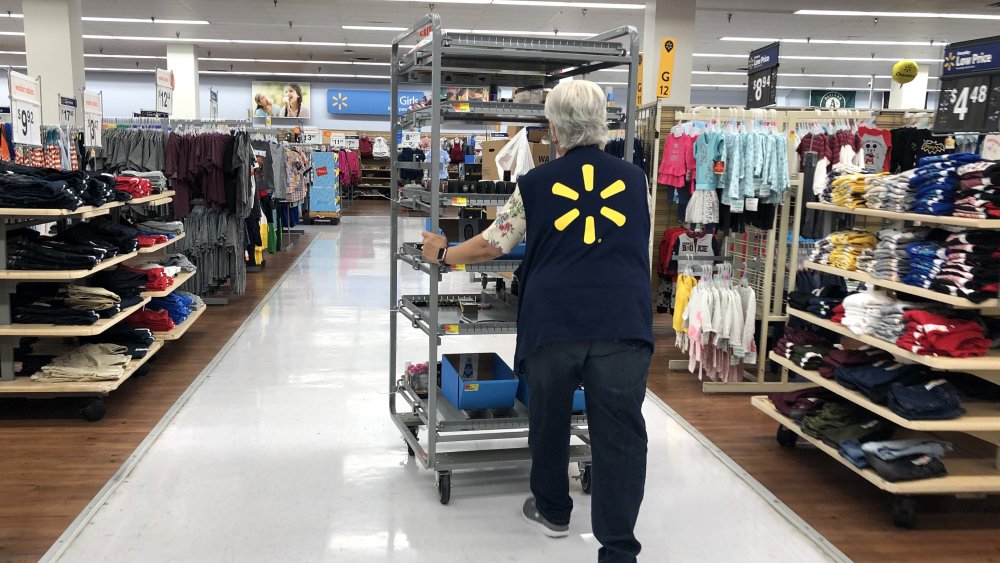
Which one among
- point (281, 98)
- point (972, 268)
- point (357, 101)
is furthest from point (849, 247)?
point (281, 98)

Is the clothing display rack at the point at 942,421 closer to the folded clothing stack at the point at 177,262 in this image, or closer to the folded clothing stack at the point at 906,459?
the folded clothing stack at the point at 906,459

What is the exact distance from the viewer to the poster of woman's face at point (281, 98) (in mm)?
23938

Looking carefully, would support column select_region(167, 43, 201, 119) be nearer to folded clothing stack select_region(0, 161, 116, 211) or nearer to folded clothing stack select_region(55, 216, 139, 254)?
folded clothing stack select_region(55, 216, 139, 254)

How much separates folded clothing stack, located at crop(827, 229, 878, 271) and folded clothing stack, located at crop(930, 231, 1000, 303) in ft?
1.53

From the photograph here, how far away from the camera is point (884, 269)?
3396 mm

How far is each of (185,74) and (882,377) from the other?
17625 mm

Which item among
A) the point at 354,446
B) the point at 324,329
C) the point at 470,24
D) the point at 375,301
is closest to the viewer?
the point at 354,446

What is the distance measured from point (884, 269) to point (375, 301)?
17.2 ft

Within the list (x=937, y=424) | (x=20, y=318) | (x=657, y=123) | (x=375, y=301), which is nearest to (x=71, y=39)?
(x=375, y=301)

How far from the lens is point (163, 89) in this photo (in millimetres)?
7906

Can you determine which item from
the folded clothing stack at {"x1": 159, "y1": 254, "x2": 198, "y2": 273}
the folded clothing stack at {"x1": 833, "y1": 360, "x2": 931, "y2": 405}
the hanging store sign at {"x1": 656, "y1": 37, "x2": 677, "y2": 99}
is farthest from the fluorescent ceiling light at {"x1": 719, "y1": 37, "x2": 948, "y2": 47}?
the folded clothing stack at {"x1": 833, "y1": 360, "x2": 931, "y2": 405}

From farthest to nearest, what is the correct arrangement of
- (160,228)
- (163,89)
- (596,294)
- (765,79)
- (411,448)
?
(163,89) < (765,79) < (160,228) < (411,448) < (596,294)

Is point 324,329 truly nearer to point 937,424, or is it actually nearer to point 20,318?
point 20,318

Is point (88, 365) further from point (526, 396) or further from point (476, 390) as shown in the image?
point (526, 396)
